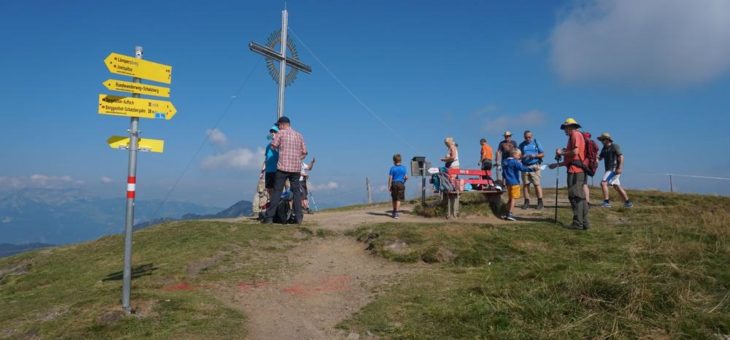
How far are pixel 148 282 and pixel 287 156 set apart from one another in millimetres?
4741

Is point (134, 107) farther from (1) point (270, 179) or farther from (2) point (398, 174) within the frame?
(2) point (398, 174)

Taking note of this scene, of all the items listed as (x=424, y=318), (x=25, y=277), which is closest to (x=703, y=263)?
(x=424, y=318)

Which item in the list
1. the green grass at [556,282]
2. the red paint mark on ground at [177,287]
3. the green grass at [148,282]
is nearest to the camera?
the green grass at [556,282]

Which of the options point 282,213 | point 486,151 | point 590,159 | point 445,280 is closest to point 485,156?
point 486,151

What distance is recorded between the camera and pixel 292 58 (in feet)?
59.2

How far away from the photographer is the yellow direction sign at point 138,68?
18.4 ft

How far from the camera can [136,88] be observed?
5.89 metres

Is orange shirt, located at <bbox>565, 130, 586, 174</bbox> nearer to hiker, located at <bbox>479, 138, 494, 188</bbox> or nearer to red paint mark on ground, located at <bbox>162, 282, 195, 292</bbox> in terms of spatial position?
hiker, located at <bbox>479, 138, 494, 188</bbox>

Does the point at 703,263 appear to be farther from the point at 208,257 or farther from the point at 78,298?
the point at 78,298

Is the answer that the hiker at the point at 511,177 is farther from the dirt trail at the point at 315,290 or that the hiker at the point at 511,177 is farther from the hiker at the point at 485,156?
the dirt trail at the point at 315,290

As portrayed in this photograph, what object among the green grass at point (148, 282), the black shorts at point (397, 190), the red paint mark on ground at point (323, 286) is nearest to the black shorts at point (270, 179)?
the green grass at point (148, 282)

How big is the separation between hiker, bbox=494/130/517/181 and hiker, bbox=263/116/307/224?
20.1 ft

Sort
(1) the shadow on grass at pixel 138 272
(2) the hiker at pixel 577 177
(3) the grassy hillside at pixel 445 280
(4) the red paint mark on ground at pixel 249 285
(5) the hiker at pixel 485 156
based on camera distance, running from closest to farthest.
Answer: (3) the grassy hillside at pixel 445 280, (4) the red paint mark on ground at pixel 249 285, (1) the shadow on grass at pixel 138 272, (2) the hiker at pixel 577 177, (5) the hiker at pixel 485 156

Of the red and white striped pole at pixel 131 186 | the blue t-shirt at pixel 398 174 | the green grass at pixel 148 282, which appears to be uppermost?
the blue t-shirt at pixel 398 174
